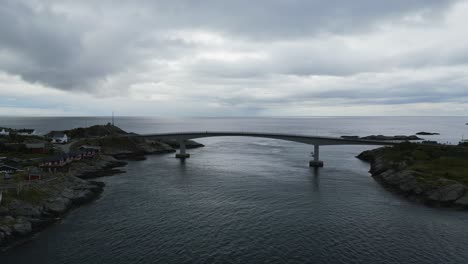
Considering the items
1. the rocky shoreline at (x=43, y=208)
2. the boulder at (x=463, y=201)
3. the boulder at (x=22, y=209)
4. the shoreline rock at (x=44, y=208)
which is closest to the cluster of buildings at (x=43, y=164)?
the rocky shoreline at (x=43, y=208)

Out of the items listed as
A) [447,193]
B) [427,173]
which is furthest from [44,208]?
[427,173]

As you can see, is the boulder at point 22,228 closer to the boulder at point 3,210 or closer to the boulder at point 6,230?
the boulder at point 6,230

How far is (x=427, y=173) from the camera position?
227 ft

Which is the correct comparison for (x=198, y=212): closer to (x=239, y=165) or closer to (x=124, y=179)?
(x=124, y=179)

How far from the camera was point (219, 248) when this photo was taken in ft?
124

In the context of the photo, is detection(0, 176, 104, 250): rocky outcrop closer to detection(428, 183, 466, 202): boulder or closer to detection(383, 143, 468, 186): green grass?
detection(428, 183, 466, 202): boulder

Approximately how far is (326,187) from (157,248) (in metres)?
45.2

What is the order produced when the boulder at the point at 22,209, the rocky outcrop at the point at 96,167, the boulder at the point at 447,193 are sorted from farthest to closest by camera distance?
the rocky outcrop at the point at 96,167
the boulder at the point at 447,193
the boulder at the point at 22,209

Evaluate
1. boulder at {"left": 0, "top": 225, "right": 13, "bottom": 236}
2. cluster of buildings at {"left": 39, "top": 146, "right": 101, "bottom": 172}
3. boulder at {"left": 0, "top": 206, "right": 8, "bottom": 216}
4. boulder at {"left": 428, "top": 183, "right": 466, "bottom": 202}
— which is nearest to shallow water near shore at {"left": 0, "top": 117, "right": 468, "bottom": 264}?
boulder at {"left": 0, "top": 225, "right": 13, "bottom": 236}

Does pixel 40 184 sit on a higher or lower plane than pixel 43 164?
lower

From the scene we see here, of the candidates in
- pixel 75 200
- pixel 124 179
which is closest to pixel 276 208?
pixel 75 200

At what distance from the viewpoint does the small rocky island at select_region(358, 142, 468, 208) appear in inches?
2270

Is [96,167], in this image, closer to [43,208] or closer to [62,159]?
[62,159]

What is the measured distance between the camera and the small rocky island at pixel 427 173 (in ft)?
189
